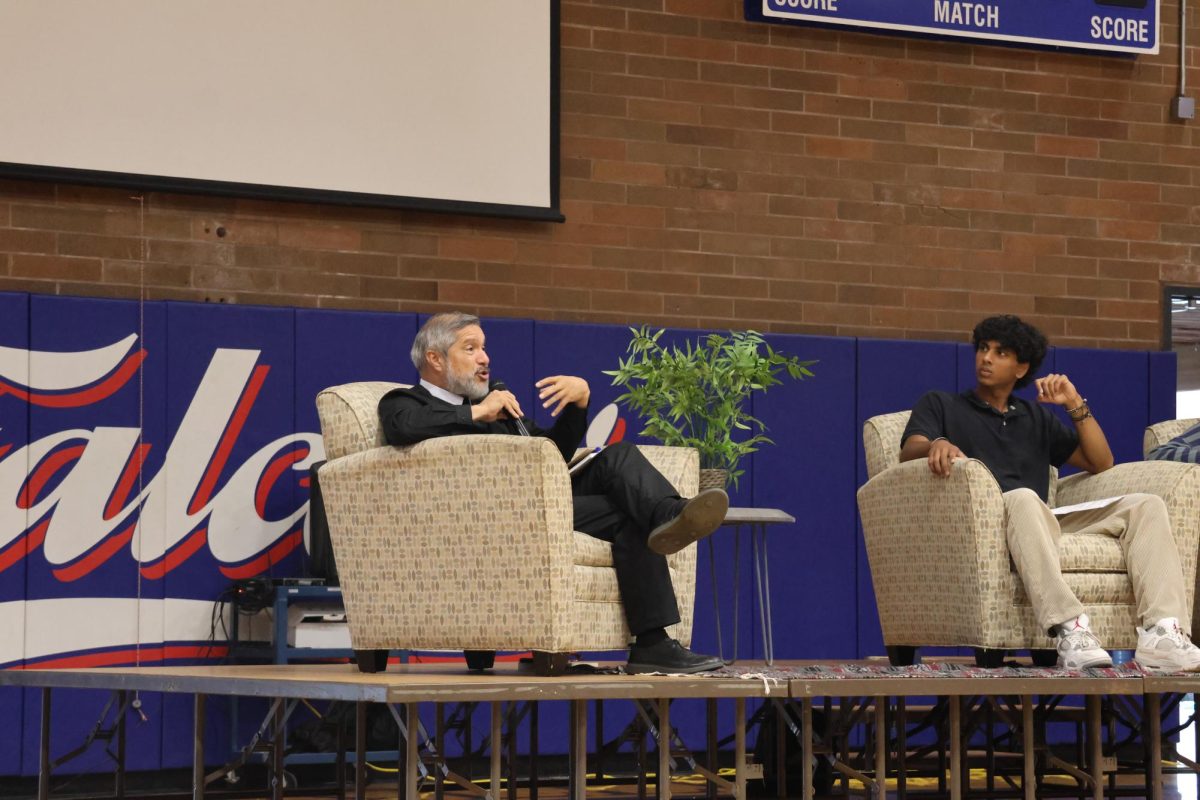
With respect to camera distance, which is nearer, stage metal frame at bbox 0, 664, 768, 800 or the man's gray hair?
stage metal frame at bbox 0, 664, 768, 800

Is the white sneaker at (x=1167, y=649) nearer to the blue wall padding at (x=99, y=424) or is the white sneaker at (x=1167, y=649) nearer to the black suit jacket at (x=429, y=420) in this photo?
the black suit jacket at (x=429, y=420)

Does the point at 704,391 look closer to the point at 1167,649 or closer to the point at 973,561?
the point at 973,561

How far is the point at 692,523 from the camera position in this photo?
12.6ft

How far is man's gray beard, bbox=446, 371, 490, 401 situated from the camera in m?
4.44

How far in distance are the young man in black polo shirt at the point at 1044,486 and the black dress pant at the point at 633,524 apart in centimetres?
117

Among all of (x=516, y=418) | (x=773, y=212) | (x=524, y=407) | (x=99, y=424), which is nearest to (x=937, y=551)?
(x=516, y=418)

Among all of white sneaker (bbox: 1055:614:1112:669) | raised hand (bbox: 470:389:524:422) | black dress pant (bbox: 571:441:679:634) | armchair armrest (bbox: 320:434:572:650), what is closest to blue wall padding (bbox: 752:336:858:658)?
white sneaker (bbox: 1055:614:1112:669)

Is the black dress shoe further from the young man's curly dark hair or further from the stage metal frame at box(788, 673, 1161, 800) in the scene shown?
the young man's curly dark hair

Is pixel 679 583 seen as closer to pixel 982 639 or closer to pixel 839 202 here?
pixel 982 639

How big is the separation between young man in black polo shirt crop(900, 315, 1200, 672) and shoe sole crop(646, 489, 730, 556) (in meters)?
1.24

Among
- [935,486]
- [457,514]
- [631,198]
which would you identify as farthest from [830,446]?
[457,514]

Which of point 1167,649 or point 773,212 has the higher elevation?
point 773,212

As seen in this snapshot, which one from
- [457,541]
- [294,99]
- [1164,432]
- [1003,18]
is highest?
[1003,18]

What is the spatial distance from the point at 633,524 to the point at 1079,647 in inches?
53.3
